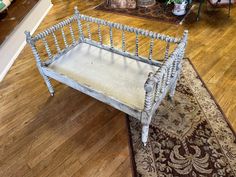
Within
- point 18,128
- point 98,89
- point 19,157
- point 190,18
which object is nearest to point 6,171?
point 19,157

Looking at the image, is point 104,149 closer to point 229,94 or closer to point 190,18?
point 229,94

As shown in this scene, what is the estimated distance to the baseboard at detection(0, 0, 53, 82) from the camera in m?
2.46

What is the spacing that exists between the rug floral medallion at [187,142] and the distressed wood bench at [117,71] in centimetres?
13

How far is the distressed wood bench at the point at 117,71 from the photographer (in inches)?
54.8

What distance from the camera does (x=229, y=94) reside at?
1.98 meters

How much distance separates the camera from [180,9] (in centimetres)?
330

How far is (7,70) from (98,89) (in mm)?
1547

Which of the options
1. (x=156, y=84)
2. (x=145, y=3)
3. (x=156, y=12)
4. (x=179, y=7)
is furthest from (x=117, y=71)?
(x=145, y=3)

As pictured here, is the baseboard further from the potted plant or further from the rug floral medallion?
the potted plant

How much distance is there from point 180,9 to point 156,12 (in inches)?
17.0

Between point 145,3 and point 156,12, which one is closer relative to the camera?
point 156,12

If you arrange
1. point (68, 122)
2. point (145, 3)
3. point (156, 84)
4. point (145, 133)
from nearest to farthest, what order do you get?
point (156, 84) → point (145, 133) → point (68, 122) → point (145, 3)

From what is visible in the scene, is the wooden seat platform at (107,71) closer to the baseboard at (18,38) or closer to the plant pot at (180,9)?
the baseboard at (18,38)

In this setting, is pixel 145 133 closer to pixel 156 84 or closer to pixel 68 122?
pixel 156 84
